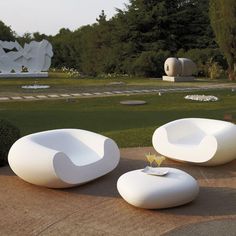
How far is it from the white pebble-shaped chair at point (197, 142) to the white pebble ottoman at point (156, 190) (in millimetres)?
1583

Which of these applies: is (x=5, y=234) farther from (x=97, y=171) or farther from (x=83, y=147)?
(x=83, y=147)

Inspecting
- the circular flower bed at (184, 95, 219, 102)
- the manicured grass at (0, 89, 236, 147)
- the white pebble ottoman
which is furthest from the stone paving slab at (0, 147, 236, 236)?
the circular flower bed at (184, 95, 219, 102)

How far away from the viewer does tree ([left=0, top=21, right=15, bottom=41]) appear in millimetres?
45656

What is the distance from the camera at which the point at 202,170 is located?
7.24 m

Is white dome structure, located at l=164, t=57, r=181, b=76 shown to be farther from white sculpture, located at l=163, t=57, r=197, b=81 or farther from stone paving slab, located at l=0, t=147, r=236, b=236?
stone paving slab, located at l=0, t=147, r=236, b=236

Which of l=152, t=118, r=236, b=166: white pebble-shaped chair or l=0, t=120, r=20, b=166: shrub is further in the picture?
l=0, t=120, r=20, b=166: shrub

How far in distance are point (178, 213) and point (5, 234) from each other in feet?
6.62

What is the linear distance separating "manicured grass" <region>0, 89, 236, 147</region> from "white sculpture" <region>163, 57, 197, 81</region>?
7563 millimetres

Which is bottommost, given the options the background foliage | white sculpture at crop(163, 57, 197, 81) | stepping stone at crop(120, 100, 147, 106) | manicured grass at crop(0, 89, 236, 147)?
manicured grass at crop(0, 89, 236, 147)

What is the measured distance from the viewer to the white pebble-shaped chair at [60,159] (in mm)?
6035

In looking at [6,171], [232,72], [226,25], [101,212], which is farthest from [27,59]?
[101,212]

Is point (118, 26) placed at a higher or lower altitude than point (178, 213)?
higher

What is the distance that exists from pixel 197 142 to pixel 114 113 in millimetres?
6462

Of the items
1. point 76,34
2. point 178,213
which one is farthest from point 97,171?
point 76,34
